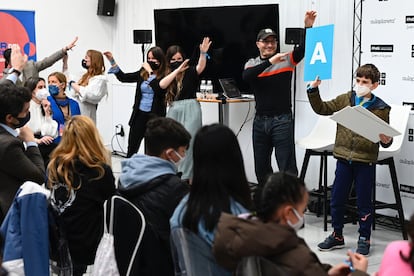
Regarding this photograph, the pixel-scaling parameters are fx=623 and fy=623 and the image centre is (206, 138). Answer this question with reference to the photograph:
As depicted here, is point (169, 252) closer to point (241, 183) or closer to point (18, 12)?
point (241, 183)

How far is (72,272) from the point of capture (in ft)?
10.3

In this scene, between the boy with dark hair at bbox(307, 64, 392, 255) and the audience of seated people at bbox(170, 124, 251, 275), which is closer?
the audience of seated people at bbox(170, 124, 251, 275)

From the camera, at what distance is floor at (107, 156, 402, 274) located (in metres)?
4.54

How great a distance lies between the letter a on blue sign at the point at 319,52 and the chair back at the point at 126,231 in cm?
237

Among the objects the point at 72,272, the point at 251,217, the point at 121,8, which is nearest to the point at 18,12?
the point at 121,8

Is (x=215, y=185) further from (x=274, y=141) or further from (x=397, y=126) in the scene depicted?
(x=397, y=126)

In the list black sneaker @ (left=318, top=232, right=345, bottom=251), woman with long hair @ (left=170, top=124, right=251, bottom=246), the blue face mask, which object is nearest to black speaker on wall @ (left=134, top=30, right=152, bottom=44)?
the blue face mask

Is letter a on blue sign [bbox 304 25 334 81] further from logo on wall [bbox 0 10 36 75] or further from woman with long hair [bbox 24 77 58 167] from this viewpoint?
logo on wall [bbox 0 10 36 75]

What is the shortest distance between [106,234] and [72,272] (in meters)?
0.59

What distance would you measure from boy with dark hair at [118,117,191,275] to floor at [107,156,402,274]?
2.16 meters

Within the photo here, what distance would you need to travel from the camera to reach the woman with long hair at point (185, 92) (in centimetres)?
595

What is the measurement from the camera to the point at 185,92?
600cm

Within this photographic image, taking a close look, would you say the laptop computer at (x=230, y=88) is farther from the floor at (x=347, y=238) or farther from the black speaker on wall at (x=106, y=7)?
the black speaker on wall at (x=106, y=7)

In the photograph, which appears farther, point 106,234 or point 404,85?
point 404,85
